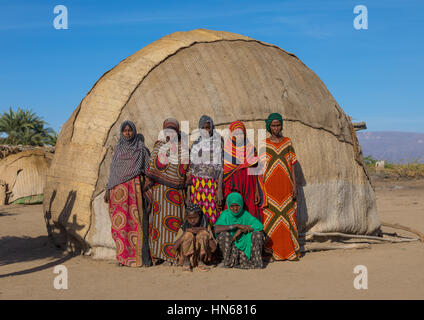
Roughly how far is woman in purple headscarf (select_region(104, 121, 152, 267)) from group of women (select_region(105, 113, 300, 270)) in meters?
0.01

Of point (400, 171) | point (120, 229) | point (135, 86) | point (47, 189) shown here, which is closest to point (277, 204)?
point (120, 229)

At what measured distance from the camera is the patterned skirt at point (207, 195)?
6.19 metres

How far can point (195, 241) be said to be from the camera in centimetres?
590

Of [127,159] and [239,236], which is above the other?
[127,159]

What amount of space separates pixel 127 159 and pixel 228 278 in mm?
1986

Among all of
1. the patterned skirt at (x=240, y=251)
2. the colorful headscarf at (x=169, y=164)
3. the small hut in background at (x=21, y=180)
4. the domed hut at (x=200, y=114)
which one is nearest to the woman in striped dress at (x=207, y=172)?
the colorful headscarf at (x=169, y=164)

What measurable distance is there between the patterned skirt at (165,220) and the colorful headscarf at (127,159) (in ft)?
1.17

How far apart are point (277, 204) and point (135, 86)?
2.52 m

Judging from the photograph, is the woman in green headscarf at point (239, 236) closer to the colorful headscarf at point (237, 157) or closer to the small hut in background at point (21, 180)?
the colorful headscarf at point (237, 157)

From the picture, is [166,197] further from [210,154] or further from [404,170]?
[404,170]

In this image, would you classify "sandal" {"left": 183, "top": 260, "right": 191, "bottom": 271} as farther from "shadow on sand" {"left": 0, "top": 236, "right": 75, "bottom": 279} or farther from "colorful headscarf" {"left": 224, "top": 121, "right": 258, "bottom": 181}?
"shadow on sand" {"left": 0, "top": 236, "right": 75, "bottom": 279}

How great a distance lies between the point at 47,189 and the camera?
7449mm

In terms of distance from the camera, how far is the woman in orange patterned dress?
6355 millimetres

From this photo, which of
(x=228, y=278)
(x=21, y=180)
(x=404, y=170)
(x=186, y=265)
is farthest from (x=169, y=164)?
(x=404, y=170)
